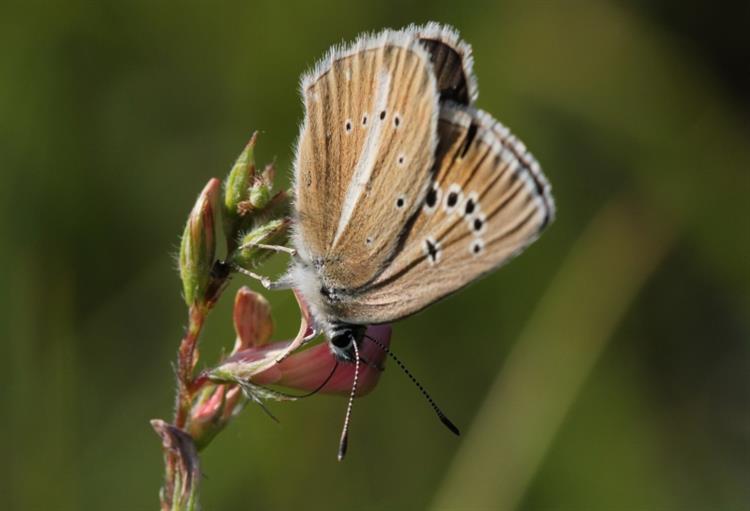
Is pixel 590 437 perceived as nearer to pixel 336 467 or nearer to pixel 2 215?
pixel 336 467

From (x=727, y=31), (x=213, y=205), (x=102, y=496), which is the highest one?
(x=727, y=31)

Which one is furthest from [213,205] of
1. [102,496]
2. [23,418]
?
[102,496]

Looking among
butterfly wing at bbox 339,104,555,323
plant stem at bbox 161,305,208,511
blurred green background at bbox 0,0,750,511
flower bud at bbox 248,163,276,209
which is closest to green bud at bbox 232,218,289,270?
flower bud at bbox 248,163,276,209

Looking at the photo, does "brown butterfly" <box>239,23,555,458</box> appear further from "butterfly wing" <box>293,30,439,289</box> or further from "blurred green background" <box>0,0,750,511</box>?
"blurred green background" <box>0,0,750,511</box>

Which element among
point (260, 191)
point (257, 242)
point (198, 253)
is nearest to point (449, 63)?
point (260, 191)

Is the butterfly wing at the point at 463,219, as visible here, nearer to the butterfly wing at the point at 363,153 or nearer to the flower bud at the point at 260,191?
the butterfly wing at the point at 363,153

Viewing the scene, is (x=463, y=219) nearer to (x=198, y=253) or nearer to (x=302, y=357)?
(x=302, y=357)

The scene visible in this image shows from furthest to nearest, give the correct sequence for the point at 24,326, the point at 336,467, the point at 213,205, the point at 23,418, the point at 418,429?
the point at 418,429 → the point at 336,467 → the point at 24,326 → the point at 23,418 → the point at 213,205

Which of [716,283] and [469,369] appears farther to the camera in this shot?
[716,283]
